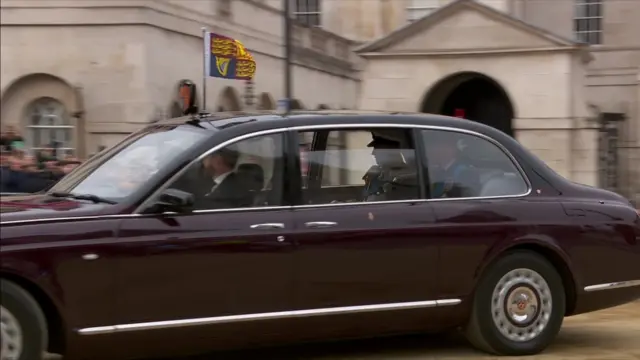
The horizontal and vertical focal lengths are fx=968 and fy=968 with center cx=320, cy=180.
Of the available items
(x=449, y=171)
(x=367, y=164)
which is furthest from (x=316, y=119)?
(x=449, y=171)

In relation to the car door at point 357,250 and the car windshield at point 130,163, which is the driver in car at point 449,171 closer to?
the car door at point 357,250

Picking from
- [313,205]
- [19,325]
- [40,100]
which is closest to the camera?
[19,325]

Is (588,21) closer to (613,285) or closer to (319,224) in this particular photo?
(613,285)

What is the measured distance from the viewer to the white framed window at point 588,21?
26469 millimetres

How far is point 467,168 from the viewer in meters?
6.95

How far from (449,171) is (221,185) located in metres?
1.71

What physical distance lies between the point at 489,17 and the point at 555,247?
7403mm

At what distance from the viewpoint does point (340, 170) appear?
6711 millimetres

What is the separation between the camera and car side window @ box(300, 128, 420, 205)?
6586mm

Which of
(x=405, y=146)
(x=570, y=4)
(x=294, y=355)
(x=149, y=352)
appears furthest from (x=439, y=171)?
(x=570, y=4)

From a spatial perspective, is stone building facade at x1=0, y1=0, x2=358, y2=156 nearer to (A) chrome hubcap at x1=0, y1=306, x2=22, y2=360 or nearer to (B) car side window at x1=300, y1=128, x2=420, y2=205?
(B) car side window at x1=300, y1=128, x2=420, y2=205

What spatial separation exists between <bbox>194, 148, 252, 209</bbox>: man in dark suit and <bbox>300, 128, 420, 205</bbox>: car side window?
0.54 meters

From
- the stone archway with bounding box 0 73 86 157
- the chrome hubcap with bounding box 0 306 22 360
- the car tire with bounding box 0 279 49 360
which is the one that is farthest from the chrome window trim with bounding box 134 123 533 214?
the stone archway with bounding box 0 73 86 157

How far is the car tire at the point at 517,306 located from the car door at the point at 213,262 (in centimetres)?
148
